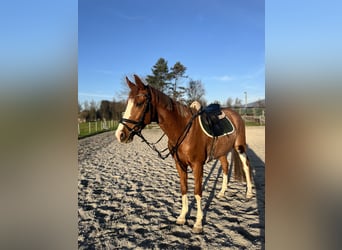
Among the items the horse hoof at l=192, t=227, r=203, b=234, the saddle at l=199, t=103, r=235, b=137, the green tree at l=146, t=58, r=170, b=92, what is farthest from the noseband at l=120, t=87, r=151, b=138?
the green tree at l=146, t=58, r=170, b=92

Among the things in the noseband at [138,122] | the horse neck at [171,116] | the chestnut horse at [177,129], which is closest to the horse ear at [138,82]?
the chestnut horse at [177,129]

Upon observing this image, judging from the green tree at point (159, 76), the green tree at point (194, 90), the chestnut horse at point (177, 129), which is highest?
the green tree at point (159, 76)

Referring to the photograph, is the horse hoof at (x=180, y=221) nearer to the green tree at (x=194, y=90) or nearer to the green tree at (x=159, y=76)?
the green tree at (x=194, y=90)

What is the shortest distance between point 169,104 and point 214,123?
2.99 ft

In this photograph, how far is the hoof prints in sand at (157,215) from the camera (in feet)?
8.87

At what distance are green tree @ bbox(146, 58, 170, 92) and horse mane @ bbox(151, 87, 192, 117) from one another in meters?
11.2

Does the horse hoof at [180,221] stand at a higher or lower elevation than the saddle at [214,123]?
lower

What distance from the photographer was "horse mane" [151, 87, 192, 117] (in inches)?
107

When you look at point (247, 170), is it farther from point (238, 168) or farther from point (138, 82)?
point (138, 82)
